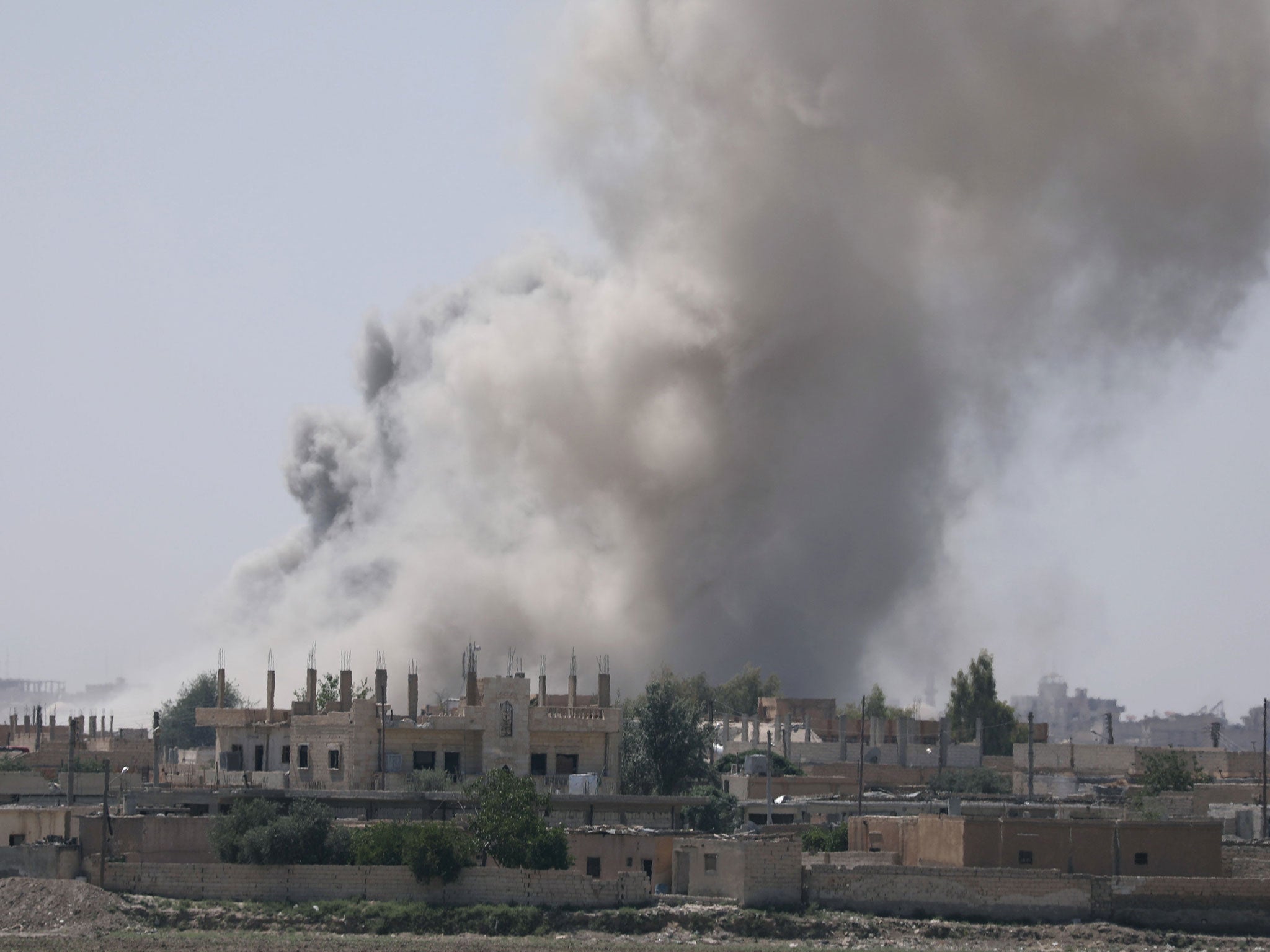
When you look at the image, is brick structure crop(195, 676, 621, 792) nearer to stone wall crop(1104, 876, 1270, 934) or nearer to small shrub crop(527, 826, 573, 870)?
small shrub crop(527, 826, 573, 870)

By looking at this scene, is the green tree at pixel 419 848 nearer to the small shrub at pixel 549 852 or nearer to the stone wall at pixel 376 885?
Answer: the stone wall at pixel 376 885

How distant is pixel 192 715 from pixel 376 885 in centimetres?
6083

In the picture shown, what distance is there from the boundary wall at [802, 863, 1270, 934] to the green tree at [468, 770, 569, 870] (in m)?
5.04

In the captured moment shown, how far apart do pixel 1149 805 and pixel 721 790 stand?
35.9 ft

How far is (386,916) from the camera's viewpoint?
→ 39438 mm

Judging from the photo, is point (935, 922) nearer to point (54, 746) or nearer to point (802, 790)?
point (802, 790)

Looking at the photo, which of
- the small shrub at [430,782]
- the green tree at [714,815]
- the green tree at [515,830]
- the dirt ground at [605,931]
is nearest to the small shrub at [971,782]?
the green tree at [714,815]

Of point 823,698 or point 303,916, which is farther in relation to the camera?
point 823,698

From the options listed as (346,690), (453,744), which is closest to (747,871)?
(453,744)

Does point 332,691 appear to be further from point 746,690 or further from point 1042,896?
point 1042,896

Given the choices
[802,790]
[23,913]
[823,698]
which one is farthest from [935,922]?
[823,698]

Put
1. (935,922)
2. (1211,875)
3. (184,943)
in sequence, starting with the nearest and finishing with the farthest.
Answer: (184,943)
(935,922)
(1211,875)

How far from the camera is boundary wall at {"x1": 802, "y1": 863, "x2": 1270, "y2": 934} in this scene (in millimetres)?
39750

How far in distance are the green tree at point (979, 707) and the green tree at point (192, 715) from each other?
31.2 meters
